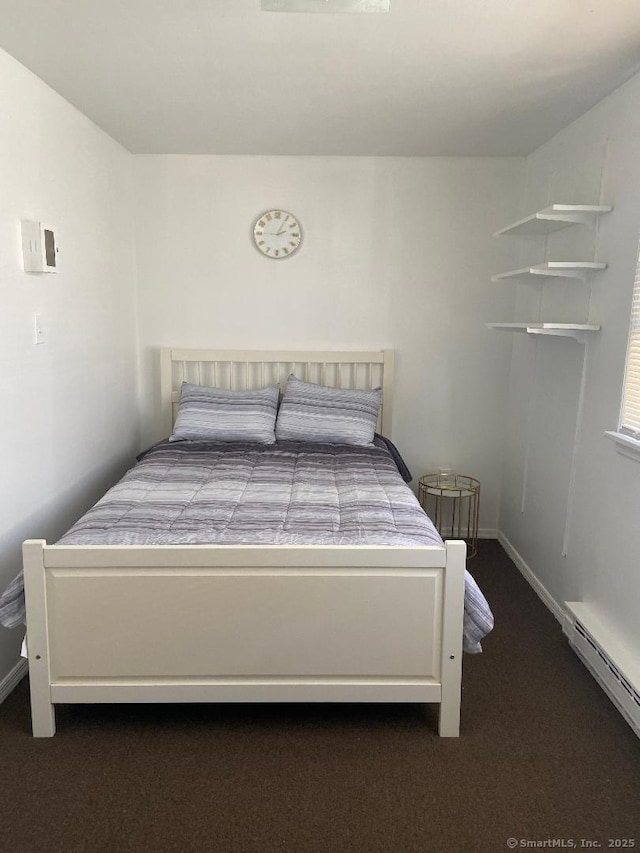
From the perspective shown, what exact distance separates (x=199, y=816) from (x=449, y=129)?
302cm

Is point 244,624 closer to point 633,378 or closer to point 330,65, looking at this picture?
point 633,378

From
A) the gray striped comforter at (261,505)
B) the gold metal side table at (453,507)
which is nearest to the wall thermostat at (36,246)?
the gray striped comforter at (261,505)

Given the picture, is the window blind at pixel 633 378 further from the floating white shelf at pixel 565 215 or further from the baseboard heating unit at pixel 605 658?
the baseboard heating unit at pixel 605 658

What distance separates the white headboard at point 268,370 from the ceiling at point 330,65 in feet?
3.85

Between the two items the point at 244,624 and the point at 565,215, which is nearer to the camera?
the point at 244,624

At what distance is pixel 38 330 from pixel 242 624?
4.69 feet

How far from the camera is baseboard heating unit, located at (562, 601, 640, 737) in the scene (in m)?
2.25

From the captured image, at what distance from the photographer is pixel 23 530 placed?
8.41ft

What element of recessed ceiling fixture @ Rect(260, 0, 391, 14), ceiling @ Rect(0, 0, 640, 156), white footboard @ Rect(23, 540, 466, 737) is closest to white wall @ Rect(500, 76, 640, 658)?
ceiling @ Rect(0, 0, 640, 156)

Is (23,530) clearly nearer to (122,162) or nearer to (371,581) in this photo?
(371,581)

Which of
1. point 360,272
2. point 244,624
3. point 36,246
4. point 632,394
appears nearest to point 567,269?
point 632,394

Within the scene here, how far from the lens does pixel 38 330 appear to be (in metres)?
2.65

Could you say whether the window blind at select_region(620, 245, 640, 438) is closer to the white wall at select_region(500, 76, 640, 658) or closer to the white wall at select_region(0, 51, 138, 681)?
the white wall at select_region(500, 76, 640, 658)

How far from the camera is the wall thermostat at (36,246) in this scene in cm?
250
